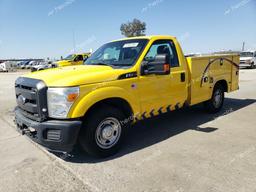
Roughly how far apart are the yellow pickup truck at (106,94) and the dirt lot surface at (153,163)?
0.39 metres

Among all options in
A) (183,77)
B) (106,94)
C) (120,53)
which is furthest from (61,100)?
(183,77)

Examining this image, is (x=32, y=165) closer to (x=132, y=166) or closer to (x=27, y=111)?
→ (x=27, y=111)

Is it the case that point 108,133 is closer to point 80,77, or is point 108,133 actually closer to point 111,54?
point 80,77

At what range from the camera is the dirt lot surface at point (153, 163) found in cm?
312

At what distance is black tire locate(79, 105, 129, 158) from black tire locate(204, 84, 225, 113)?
315cm

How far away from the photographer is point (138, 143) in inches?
181

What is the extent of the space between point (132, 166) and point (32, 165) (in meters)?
1.59

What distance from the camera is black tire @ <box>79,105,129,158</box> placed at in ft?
12.2

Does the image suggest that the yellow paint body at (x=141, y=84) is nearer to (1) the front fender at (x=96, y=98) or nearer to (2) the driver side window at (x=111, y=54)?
(1) the front fender at (x=96, y=98)

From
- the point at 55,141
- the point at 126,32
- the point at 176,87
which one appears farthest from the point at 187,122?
the point at 126,32

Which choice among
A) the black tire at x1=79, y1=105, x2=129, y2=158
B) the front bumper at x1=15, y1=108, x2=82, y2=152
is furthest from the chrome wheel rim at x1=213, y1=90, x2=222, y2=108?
the front bumper at x1=15, y1=108, x2=82, y2=152

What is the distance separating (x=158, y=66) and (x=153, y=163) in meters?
1.62

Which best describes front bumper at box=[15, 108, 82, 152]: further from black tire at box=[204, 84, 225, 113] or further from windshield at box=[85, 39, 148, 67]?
black tire at box=[204, 84, 225, 113]

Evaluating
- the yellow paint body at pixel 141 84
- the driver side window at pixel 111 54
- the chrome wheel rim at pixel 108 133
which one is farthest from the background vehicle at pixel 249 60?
the chrome wheel rim at pixel 108 133
